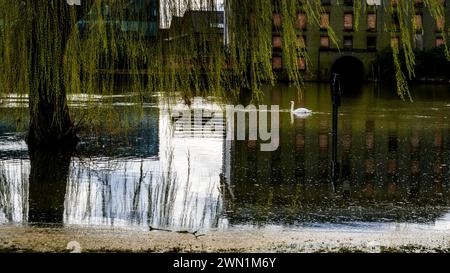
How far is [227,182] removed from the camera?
35.0 ft

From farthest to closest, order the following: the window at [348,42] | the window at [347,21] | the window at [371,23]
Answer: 1. the window at [348,42]
2. the window at [371,23]
3. the window at [347,21]

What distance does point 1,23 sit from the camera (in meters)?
7.55

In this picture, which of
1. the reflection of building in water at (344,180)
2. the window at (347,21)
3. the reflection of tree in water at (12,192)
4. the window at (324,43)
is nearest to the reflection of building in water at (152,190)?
the reflection of building in water at (344,180)

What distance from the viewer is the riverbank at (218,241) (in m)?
6.03

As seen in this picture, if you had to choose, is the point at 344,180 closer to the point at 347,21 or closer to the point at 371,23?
the point at 347,21

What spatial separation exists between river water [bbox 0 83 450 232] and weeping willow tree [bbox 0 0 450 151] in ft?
1.31

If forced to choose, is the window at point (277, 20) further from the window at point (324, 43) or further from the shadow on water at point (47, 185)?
the window at point (324, 43)

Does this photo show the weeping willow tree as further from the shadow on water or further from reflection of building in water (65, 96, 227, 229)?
A: the shadow on water

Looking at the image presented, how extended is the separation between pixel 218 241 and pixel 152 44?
2.50 metres

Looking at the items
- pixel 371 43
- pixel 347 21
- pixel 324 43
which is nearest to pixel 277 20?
pixel 347 21

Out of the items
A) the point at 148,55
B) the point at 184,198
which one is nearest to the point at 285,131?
the point at 184,198

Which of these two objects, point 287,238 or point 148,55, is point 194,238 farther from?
point 148,55

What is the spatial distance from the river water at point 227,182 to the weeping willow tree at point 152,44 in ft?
1.31

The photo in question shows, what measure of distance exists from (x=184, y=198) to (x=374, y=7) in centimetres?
360
